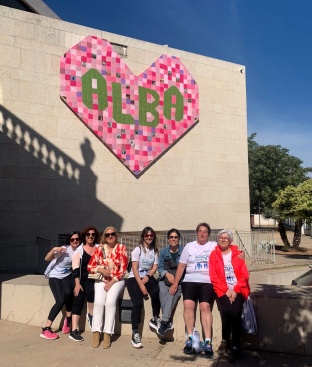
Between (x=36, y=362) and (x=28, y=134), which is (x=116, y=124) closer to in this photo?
(x=28, y=134)

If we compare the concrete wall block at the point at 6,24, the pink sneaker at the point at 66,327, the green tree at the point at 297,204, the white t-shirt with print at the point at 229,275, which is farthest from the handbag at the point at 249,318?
the green tree at the point at 297,204

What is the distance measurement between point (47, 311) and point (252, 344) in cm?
314

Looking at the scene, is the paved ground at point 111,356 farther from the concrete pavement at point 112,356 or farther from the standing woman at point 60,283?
the standing woman at point 60,283

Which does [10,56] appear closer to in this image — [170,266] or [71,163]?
[71,163]

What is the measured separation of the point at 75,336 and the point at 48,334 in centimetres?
40

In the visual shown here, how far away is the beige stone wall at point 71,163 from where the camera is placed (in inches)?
469

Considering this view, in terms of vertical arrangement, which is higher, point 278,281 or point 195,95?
point 195,95

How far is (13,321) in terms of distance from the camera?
6.30m

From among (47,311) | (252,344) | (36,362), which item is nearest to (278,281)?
(252,344)

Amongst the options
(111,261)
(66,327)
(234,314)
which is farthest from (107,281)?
(234,314)

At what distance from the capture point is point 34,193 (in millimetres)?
12250

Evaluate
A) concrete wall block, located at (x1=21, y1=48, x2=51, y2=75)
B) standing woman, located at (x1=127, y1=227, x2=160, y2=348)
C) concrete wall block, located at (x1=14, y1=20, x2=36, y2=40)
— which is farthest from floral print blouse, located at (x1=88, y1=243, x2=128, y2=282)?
concrete wall block, located at (x1=14, y1=20, x2=36, y2=40)

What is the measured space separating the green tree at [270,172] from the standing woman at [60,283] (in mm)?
36058

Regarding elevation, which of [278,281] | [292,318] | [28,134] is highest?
[28,134]
